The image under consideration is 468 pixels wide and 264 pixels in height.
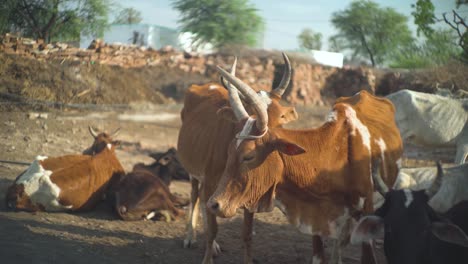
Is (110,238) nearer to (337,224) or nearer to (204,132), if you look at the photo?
(204,132)

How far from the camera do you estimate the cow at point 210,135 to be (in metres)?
4.75

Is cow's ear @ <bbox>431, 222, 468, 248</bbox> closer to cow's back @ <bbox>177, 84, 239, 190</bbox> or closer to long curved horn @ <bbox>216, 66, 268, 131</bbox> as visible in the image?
long curved horn @ <bbox>216, 66, 268, 131</bbox>

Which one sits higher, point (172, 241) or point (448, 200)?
point (448, 200)

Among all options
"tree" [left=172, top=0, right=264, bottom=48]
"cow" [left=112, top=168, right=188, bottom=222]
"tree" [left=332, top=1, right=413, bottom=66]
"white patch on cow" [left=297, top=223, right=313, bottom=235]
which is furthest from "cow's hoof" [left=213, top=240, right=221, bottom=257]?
"tree" [left=332, top=1, right=413, bottom=66]

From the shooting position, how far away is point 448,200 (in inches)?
184

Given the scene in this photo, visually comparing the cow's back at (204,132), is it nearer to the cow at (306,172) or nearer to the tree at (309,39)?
the cow at (306,172)

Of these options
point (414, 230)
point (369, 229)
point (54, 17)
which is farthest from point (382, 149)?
point (54, 17)

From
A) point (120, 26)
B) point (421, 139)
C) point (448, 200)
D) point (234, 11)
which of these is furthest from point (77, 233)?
point (120, 26)

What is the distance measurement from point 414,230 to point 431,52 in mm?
25144

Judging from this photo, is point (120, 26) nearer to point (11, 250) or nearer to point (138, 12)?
point (138, 12)

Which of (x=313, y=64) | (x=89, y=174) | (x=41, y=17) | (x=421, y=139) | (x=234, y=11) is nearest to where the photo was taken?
(x=89, y=174)

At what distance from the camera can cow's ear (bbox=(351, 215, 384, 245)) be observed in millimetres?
3627

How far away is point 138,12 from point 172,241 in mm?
42384

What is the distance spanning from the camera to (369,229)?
364cm
